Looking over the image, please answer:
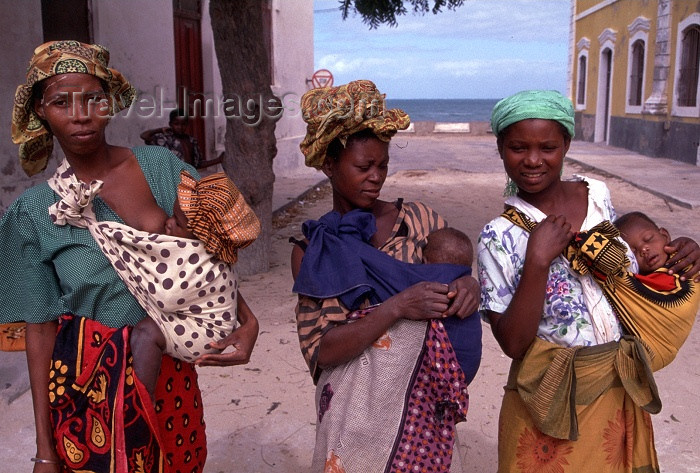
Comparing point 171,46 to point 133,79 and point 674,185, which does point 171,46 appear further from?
point 674,185

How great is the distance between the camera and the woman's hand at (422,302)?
68.9 inches

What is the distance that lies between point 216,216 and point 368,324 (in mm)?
489

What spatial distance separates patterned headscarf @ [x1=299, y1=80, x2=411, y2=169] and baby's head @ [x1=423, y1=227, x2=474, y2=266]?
335mm

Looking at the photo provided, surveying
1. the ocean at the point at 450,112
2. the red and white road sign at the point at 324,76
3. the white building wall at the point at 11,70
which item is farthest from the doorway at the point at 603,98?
the ocean at the point at 450,112

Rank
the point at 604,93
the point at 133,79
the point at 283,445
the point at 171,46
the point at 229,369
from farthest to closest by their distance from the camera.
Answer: the point at 604,93 → the point at 171,46 → the point at 133,79 → the point at 229,369 → the point at 283,445

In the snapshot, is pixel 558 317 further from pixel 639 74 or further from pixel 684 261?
pixel 639 74

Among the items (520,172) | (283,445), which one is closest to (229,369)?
(283,445)

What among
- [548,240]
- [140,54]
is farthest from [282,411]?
[140,54]

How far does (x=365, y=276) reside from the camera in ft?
6.03

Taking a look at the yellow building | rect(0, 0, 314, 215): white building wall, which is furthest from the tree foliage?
the yellow building

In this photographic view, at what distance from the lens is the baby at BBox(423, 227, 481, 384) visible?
6.00 feet

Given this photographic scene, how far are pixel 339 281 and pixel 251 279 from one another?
4.62 m

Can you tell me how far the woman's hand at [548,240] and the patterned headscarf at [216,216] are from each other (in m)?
0.75

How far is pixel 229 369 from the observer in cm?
440
